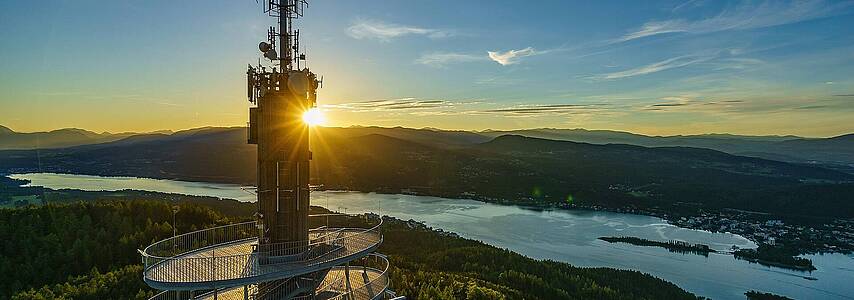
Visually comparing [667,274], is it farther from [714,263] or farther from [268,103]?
[268,103]

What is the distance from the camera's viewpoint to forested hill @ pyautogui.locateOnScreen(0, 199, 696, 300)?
25.0m

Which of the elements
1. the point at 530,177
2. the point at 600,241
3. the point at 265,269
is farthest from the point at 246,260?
the point at 530,177

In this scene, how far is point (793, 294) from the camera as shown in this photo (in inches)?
2359

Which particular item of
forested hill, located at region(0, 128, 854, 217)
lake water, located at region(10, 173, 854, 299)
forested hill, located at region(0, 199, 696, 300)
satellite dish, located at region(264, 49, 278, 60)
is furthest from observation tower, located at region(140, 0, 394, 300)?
forested hill, located at region(0, 128, 854, 217)

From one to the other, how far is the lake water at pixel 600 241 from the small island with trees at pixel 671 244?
2142mm

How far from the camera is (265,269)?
39.1ft

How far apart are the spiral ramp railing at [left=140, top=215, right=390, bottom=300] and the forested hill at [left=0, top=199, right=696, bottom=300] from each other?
37.0 ft

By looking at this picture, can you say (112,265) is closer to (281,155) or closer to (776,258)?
(281,155)

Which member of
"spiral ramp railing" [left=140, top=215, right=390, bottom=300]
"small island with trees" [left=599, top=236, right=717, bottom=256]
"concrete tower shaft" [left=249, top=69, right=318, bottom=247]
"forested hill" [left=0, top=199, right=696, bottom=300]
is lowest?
"small island with trees" [left=599, top=236, right=717, bottom=256]

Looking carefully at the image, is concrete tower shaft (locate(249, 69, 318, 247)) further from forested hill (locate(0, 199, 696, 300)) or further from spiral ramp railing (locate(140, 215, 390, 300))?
forested hill (locate(0, 199, 696, 300))

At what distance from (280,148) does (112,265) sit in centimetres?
2044

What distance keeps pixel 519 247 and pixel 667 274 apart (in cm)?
2009

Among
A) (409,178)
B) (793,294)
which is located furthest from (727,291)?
(409,178)

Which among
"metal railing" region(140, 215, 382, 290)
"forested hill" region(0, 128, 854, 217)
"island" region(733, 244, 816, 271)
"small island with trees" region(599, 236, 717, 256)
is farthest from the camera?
"forested hill" region(0, 128, 854, 217)
